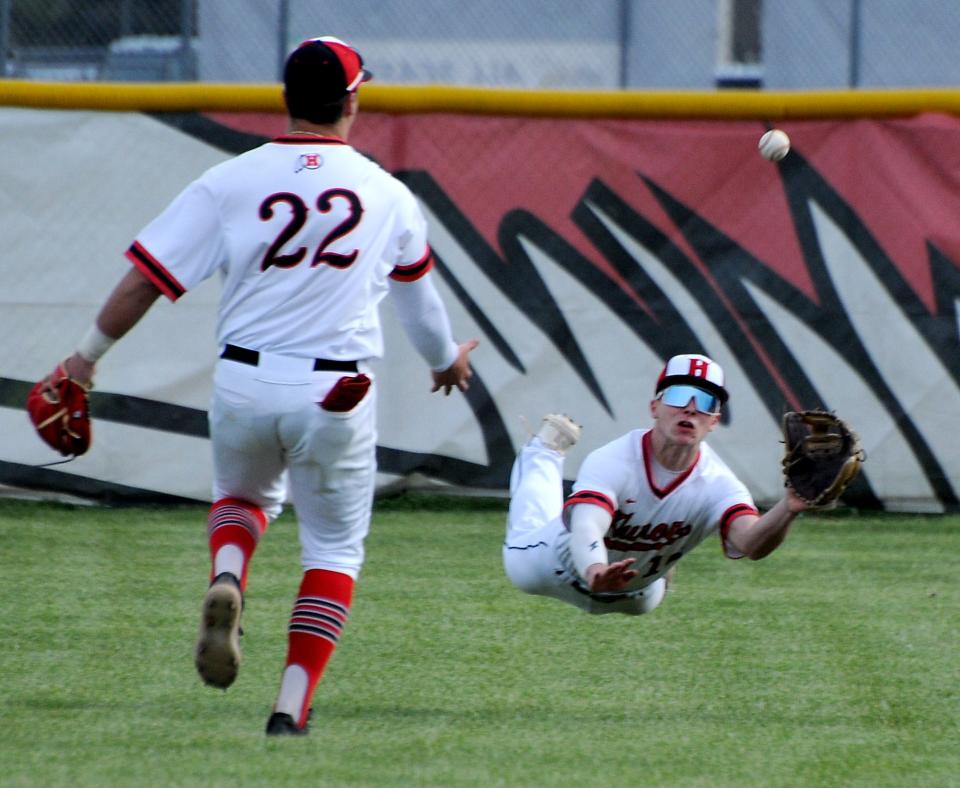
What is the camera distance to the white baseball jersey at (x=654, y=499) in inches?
178

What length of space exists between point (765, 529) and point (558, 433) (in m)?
1.58

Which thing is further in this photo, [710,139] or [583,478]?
[710,139]

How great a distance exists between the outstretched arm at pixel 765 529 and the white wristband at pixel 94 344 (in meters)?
1.76

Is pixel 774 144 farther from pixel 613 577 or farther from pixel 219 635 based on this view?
pixel 219 635

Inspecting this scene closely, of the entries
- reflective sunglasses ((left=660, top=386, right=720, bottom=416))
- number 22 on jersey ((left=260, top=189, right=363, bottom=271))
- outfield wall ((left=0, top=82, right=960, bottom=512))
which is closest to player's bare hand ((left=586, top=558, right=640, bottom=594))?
reflective sunglasses ((left=660, top=386, right=720, bottom=416))

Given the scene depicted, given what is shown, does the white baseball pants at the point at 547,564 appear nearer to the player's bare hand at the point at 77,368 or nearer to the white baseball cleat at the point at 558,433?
the white baseball cleat at the point at 558,433

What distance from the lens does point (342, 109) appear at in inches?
156

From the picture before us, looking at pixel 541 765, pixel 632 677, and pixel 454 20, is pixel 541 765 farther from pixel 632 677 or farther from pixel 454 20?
pixel 454 20

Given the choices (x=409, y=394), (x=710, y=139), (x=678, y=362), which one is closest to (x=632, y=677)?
(x=678, y=362)

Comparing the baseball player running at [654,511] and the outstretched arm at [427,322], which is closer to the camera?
the outstretched arm at [427,322]

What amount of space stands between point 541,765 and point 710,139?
5.11m

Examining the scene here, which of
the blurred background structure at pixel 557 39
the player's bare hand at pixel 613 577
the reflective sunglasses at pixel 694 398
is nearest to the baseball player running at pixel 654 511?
the reflective sunglasses at pixel 694 398

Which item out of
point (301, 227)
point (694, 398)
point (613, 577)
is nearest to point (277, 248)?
point (301, 227)

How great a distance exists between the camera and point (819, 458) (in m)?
4.00
